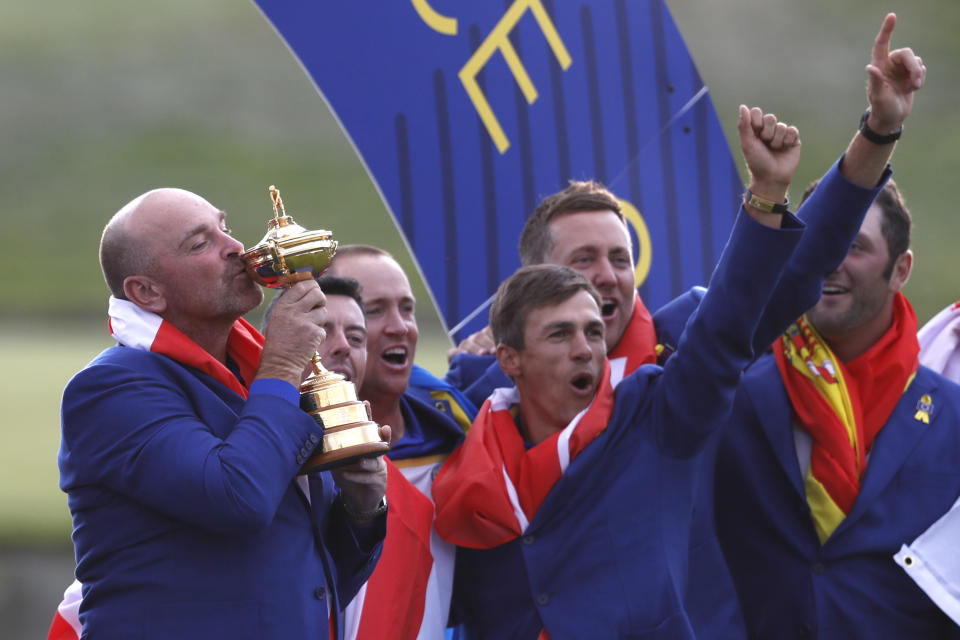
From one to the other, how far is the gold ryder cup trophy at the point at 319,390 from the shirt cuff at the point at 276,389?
3.0 inches

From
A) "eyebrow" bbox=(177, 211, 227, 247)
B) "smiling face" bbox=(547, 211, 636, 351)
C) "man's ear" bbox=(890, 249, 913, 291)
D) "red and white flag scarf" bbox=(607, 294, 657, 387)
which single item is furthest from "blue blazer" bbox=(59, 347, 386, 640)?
"man's ear" bbox=(890, 249, 913, 291)

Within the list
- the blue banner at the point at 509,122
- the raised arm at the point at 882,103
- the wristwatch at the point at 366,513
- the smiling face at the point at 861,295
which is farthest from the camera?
the blue banner at the point at 509,122

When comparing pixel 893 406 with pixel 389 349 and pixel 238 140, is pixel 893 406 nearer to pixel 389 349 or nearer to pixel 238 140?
pixel 389 349

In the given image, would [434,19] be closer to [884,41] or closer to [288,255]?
[884,41]

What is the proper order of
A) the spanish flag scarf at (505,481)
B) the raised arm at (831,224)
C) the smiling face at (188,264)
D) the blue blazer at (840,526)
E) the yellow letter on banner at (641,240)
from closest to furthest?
the smiling face at (188,264)
the raised arm at (831,224)
the spanish flag scarf at (505,481)
the blue blazer at (840,526)
the yellow letter on banner at (641,240)

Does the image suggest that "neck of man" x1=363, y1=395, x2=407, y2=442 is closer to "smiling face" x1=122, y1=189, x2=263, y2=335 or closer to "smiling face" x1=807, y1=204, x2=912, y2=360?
"smiling face" x1=122, y1=189, x2=263, y2=335

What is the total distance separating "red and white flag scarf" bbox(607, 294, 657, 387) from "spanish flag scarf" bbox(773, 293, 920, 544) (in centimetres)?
34

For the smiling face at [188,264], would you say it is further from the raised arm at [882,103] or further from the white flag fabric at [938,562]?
the white flag fabric at [938,562]

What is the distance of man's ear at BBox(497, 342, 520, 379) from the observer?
140 inches

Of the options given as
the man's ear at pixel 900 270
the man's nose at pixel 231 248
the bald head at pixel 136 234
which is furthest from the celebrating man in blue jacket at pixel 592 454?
the bald head at pixel 136 234

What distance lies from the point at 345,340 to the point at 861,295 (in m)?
1.31

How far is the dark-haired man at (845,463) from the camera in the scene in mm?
3465

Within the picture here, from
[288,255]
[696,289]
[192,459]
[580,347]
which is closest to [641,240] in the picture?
[696,289]

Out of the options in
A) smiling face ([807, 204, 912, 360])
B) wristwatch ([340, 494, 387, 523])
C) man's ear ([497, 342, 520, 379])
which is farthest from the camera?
smiling face ([807, 204, 912, 360])
